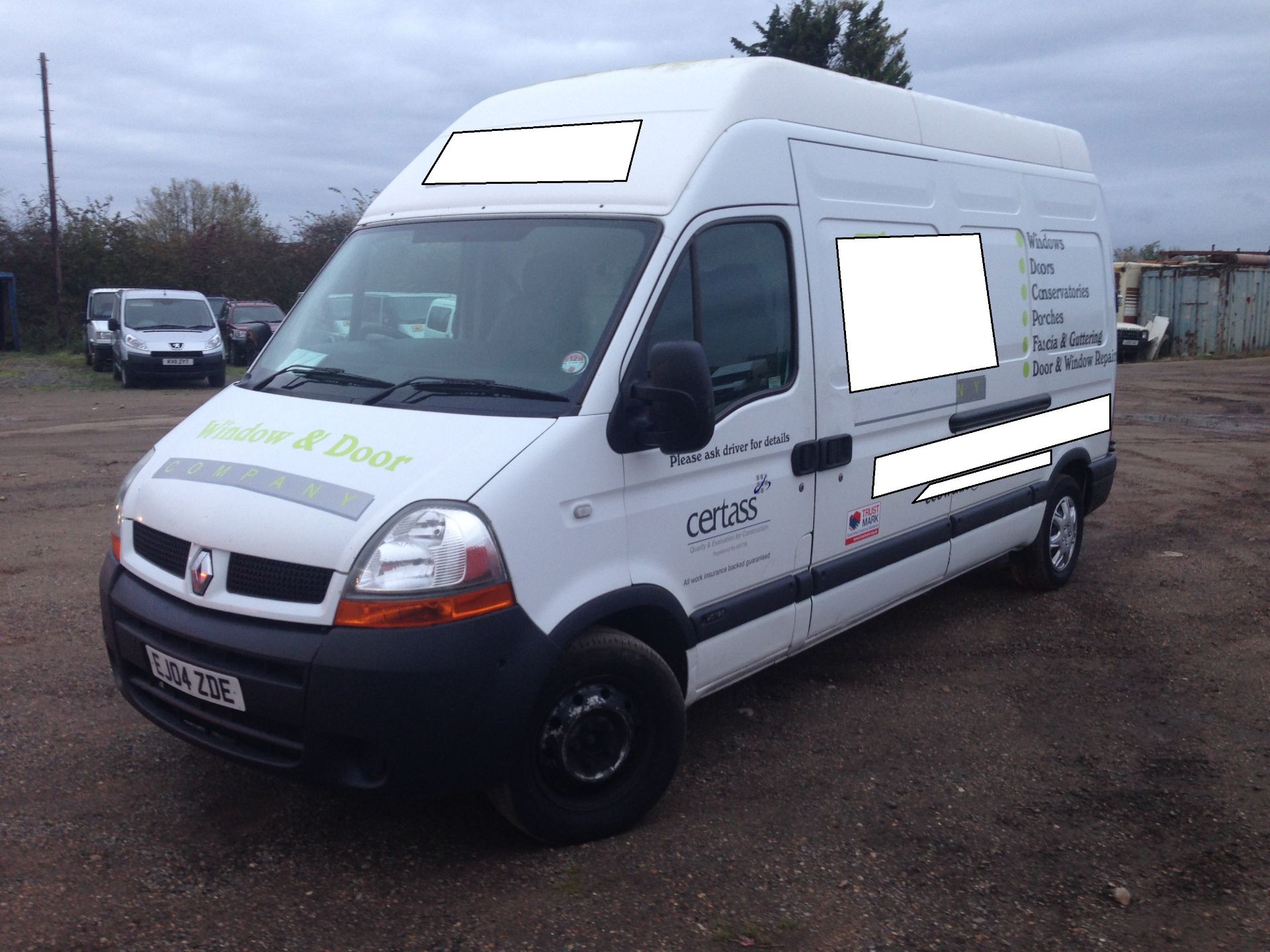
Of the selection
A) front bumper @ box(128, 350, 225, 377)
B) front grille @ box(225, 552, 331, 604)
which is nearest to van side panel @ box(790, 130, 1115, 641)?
front grille @ box(225, 552, 331, 604)

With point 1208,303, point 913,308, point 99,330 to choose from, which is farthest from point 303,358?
point 1208,303

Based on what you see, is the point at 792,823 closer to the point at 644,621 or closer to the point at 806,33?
the point at 644,621

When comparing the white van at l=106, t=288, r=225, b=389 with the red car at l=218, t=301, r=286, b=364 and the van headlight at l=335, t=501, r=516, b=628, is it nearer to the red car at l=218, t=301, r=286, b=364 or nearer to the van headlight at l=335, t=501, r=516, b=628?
the red car at l=218, t=301, r=286, b=364

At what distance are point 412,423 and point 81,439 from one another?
1159 centimetres

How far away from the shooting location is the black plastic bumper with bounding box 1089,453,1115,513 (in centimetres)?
722

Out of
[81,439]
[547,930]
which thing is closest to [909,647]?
[547,930]

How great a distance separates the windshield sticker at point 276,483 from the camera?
329cm

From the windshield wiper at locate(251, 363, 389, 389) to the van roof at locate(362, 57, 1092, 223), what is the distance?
0.79m

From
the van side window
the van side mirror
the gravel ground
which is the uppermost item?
the van side window

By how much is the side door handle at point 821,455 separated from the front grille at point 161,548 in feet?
7.28

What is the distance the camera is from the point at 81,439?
13.5 metres

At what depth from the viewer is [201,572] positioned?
11.3 feet

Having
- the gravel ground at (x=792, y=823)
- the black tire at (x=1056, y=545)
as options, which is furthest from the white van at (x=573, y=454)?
the black tire at (x=1056, y=545)

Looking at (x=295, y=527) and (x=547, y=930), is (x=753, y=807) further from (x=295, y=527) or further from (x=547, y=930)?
(x=295, y=527)
